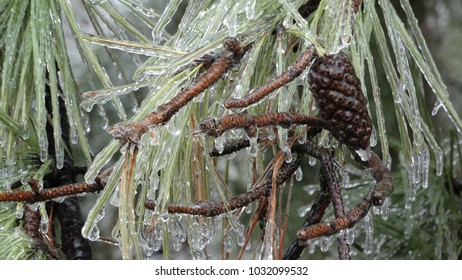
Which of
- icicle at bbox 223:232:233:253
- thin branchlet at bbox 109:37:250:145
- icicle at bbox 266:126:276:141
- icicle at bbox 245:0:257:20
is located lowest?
icicle at bbox 223:232:233:253

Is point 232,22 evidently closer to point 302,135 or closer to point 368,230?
point 302,135

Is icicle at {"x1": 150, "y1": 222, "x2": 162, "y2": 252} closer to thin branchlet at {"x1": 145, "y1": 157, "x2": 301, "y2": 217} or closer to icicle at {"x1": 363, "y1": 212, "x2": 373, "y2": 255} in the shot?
Result: thin branchlet at {"x1": 145, "y1": 157, "x2": 301, "y2": 217}

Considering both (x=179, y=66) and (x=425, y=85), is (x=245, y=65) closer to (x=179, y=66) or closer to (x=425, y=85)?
(x=179, y=66)

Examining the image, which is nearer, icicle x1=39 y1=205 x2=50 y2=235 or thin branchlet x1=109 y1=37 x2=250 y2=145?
thin branchlet x1=109 y1=37 x2=250 y2=145

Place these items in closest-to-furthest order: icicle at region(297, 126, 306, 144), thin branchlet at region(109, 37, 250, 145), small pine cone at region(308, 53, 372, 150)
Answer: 1. thin branchlet at region(109, 37, 250, 145)
2. small pine cone at region(308, 53, 372, 150)
3. icicle at region(297, 126, 306, 144)

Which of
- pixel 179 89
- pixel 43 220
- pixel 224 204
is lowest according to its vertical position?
pixel 43 220

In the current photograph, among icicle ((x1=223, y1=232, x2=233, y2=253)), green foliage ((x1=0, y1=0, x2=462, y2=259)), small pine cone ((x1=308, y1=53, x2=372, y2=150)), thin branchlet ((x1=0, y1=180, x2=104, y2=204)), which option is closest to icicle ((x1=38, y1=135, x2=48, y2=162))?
green foliage ((x1=0, y1=0, x2=462, y2=259))

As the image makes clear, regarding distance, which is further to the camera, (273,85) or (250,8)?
(250,8)

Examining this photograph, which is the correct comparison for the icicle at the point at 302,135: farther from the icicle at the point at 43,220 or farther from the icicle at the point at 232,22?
the icicle at the point at 43,220

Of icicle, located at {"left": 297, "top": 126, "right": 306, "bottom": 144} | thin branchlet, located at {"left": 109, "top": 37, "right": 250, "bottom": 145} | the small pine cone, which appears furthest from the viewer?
icicle, located at {"left": 297, "top": 126, "right": 306, "bottom": 144}

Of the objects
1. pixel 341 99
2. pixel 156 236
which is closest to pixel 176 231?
pixel 156 236

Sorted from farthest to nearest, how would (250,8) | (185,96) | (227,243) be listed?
(227,243), (250,8), (185,96)
